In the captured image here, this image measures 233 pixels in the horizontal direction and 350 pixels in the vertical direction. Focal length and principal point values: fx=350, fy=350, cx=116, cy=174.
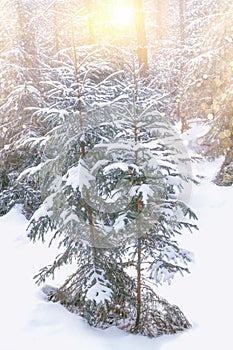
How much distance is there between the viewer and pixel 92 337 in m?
6.38

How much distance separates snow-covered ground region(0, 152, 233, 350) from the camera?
6.32 metres

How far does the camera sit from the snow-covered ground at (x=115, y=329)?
632cm

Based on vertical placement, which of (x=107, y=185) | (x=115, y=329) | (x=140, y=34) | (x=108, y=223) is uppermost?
(x=140, y=34)

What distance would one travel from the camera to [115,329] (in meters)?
6.98

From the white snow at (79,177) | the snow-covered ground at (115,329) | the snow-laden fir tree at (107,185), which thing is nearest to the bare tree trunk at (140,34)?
the snow-covered ground at (115,329)

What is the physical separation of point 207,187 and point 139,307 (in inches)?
353

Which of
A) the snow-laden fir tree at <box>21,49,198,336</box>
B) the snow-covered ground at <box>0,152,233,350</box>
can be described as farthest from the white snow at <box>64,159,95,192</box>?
the snow-covered ground at <box>0,152,233,350</box>

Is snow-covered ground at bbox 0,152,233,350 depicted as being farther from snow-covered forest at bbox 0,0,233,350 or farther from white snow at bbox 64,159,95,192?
white snow at bbox 64,159,95,192

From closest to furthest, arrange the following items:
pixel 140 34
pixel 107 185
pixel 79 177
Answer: pixel 79 177
pixel 107 185
pixel 140 34

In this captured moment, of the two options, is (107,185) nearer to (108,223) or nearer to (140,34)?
(108,223)

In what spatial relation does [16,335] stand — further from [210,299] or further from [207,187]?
[207,187]

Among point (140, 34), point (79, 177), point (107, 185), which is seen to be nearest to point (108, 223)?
point (107, 185)

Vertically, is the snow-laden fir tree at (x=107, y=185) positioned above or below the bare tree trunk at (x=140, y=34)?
below

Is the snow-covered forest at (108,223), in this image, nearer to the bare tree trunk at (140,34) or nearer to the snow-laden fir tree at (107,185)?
the snow-laden fir tree at (107,185)
